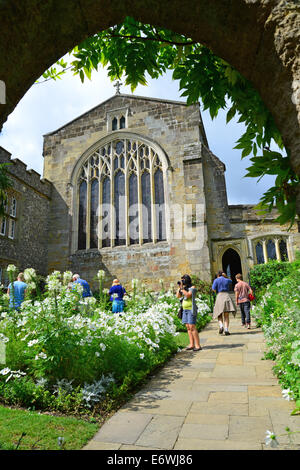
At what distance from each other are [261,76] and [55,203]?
1400 centimetres

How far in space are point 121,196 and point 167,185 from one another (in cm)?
225

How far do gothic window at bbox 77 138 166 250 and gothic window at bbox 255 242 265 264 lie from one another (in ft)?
12.8

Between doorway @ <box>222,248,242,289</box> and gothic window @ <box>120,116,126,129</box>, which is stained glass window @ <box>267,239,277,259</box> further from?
gothic window @ <box>120,116,126,129</box>

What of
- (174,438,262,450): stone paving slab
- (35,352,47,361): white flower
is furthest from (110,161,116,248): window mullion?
(174,438,262,450): stone paving slab

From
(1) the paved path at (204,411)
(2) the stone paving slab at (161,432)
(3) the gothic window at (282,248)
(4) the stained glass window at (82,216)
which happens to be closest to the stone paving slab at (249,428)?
(1) the paved path at (204,411)

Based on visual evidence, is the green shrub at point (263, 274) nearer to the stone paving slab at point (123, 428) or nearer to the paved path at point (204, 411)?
the paved path at point (204, 411)

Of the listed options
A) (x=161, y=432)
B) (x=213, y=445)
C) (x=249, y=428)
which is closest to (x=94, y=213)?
(x=161, y=432)

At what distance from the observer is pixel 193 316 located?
567cm

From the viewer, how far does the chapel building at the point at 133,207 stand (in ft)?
40.0

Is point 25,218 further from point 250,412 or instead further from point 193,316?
point 250,412

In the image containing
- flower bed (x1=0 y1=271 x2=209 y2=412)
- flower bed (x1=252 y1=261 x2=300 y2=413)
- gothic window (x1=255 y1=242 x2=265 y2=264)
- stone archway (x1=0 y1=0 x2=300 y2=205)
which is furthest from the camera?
gothic window (x1=255 y1=242 x2=265 y2=264)

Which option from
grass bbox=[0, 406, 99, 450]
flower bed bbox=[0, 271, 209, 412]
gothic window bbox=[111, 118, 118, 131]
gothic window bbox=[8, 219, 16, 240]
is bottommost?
grass bbox=[0, 406, 99, 450]

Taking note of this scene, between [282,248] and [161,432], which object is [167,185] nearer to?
[282,248]

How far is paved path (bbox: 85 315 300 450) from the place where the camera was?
2225 mm
